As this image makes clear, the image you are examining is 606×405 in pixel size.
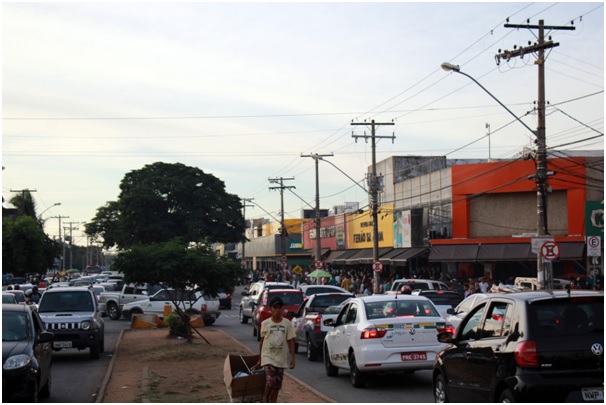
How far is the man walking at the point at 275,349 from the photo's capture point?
11844 mm

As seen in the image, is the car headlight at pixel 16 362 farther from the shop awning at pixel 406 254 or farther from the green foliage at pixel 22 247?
the green foliage at pixel 22 247

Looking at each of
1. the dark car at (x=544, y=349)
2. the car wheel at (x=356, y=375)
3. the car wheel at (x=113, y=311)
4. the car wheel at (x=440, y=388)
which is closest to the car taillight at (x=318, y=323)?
the car wheel at (x=356, y=375)

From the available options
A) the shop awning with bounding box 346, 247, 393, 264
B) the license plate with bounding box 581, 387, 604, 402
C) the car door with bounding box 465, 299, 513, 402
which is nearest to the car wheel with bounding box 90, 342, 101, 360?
the car door with bounding box 465, 299, 513, 402

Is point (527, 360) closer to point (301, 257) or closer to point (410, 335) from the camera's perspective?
point (410, 335)

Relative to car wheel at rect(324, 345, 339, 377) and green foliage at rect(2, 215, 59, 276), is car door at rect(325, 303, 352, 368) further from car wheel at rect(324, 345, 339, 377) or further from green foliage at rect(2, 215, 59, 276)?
green foliage at rect(2, 215, 59, 276)

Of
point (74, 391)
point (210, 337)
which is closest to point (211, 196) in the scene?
Result: point (210, 337)

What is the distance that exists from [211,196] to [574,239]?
34456 millimetres

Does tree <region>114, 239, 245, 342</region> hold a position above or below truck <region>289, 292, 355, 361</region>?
above

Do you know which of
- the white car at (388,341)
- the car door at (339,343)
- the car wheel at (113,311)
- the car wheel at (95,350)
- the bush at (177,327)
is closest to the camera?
the white car at (388,341)

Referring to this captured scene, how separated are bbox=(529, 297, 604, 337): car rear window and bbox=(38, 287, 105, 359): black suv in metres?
14.3

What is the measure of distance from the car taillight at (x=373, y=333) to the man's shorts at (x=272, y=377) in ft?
10.8

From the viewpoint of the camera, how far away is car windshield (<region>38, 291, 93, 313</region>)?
2241cm

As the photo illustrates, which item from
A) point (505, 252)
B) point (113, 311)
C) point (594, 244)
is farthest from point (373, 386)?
point (505, 252)

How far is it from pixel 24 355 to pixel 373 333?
5.71 meters
